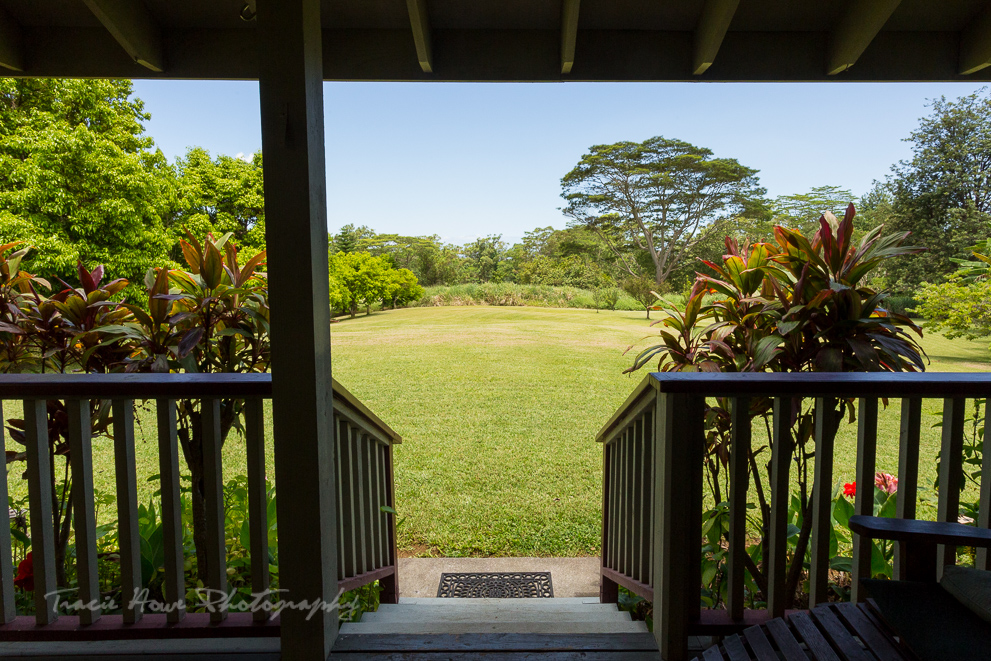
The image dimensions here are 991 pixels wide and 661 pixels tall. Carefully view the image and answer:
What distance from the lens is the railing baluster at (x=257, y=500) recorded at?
1.30m

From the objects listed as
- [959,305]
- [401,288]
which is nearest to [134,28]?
[959,305]

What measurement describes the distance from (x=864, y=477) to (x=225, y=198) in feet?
54.9

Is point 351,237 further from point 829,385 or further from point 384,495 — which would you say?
point 829,385

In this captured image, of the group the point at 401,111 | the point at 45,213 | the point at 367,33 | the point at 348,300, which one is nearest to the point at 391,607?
the point at 367,33

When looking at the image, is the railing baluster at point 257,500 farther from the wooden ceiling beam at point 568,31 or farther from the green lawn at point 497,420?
the green lawn at point 497,420

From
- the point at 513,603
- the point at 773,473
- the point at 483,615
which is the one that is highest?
the point at 773,473

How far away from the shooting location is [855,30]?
5.15 ft

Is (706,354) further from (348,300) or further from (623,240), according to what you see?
(623,240)

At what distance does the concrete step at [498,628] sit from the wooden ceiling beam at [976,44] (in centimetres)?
193

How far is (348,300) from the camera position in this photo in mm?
15922

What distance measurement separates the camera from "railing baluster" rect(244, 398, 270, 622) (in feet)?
4.25

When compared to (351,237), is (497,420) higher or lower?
lower

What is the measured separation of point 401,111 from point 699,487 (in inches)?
1028

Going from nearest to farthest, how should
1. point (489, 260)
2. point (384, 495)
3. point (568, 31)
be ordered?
point (568, 31) → point (384, 495) → point (489, 260)
